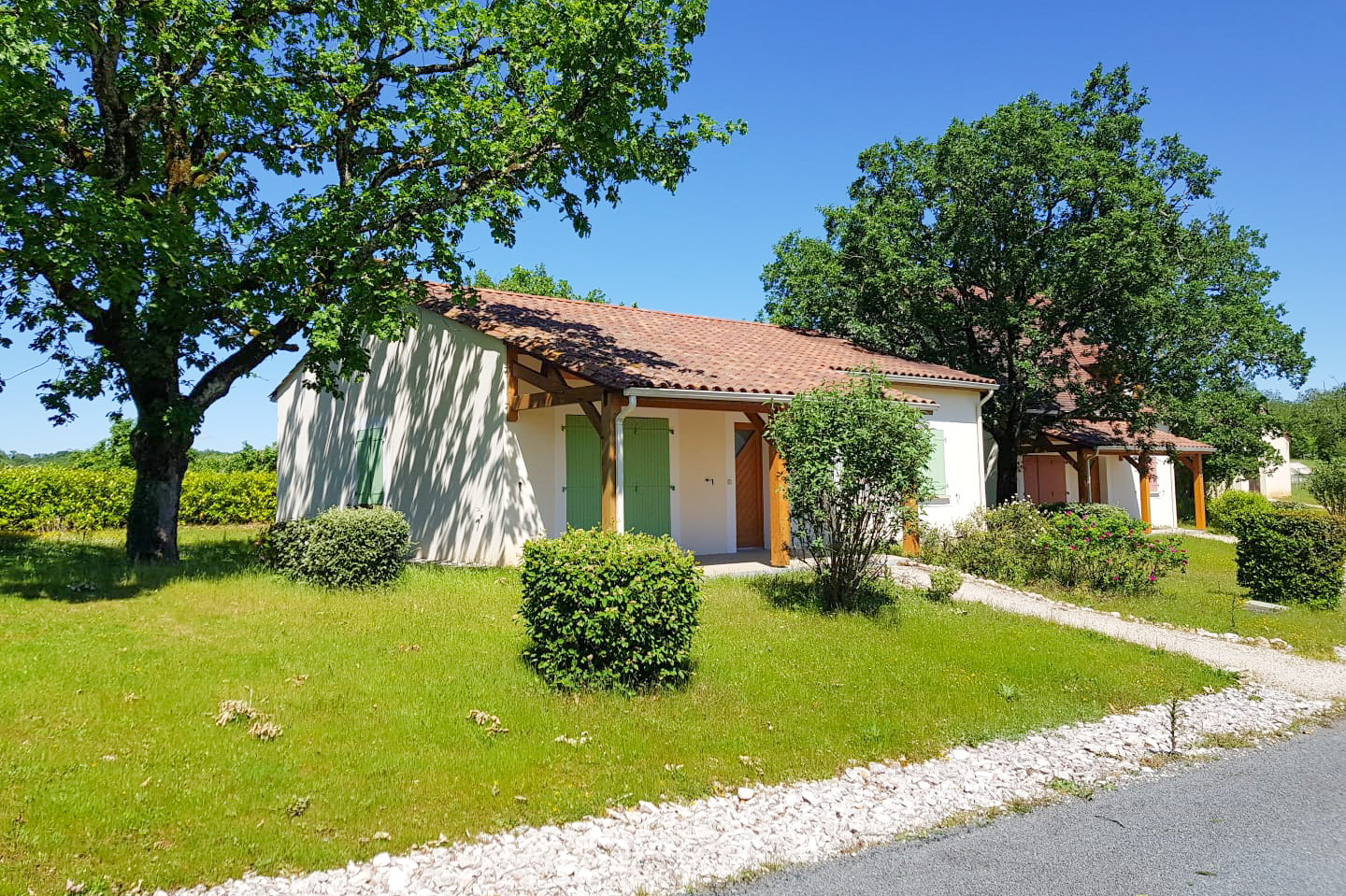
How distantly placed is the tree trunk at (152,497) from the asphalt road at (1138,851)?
428 inches

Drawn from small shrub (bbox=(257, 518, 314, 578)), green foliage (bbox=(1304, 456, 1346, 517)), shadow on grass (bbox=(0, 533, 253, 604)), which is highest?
green foliage (bbox=(1304, 456, 1346, 517))

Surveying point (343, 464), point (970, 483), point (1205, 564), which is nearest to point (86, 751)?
point (343, 464)

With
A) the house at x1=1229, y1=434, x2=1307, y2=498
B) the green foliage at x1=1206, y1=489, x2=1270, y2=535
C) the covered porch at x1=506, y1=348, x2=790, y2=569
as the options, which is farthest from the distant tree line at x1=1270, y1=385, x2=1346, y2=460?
the covered porch at x1=506, y1=348, x2=790, y2=569

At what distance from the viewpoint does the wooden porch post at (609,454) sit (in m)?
10.5

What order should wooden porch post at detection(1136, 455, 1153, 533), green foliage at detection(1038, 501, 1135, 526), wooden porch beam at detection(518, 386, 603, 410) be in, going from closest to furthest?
wooden porch beam at detection(518, 386, 603, 410) < green foliage at detection(1038, 501, 1135, 526) < wooden porch post at detection(1136, 455, 1153, 533)

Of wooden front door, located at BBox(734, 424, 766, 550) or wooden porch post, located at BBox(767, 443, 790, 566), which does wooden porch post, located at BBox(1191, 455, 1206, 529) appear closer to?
wooden front door, located at BBox(734, 424, 766, 550)

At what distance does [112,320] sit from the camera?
1077 centimetres

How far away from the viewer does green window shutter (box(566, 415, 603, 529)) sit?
12.2 metres

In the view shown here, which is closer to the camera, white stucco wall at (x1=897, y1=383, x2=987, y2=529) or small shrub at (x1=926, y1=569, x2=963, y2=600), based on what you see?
small shrub at (x1=926, y1=569, x2=963, y2=600)

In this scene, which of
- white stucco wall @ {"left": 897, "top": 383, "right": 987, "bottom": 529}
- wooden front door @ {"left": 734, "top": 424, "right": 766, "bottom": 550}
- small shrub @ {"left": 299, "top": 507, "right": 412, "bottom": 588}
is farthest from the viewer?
white stucco wall @ {"left": 897, "top": 383, "right": 987, "bottom": 529}

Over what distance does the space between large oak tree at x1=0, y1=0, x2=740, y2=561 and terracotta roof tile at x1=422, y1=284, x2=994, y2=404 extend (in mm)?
1817

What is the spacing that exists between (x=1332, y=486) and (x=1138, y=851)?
15.7 m

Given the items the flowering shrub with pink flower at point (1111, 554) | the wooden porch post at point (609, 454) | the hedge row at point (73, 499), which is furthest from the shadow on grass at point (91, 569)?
the flowering shrub with pink flower at point (1111, 554)

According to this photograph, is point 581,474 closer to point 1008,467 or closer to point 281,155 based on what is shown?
point 281,155
